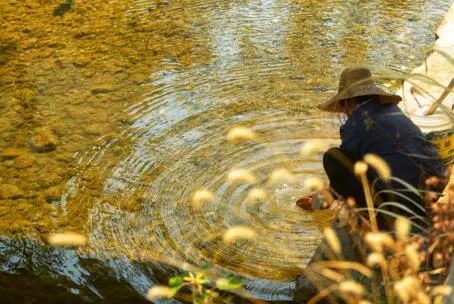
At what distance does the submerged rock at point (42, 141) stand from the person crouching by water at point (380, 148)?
2.69m

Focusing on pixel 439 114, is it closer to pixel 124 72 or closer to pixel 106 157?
pixel 106 157

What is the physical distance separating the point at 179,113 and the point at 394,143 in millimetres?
2914

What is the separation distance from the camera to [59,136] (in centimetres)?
633

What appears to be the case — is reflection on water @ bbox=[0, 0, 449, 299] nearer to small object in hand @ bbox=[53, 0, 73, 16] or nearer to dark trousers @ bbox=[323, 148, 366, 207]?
small object in hand @ bbox=[53, 0, 73, 16]

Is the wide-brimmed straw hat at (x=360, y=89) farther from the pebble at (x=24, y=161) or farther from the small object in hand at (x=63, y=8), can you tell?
the small object in hand at (x=63, y=8)

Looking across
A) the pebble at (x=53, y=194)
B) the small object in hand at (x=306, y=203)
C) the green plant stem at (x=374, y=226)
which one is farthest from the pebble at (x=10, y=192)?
the green plant stem at (x=374, y=226)

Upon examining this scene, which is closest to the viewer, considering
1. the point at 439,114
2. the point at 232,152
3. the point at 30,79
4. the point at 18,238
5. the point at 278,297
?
the point at 278,297

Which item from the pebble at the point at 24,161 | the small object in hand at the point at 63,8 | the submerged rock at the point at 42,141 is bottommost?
the pebble at the point at 24,161

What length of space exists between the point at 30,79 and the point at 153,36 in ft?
5.43

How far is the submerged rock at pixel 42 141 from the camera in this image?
6136 mm

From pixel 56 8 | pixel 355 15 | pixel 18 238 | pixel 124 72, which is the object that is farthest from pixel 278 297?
pixel 56 8

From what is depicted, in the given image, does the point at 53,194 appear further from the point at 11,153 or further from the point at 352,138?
the point at 352,138

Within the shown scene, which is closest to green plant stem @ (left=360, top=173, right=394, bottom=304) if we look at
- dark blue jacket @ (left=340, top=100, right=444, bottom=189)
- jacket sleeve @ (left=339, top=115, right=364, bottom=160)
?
dark blue jacket @ (left=340, top=100, right=444, bottom=189)

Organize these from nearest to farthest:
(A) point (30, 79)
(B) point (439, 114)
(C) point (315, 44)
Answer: (B) point (439, 114) < (A) point (30, 79) < (C) point (315, 44)
